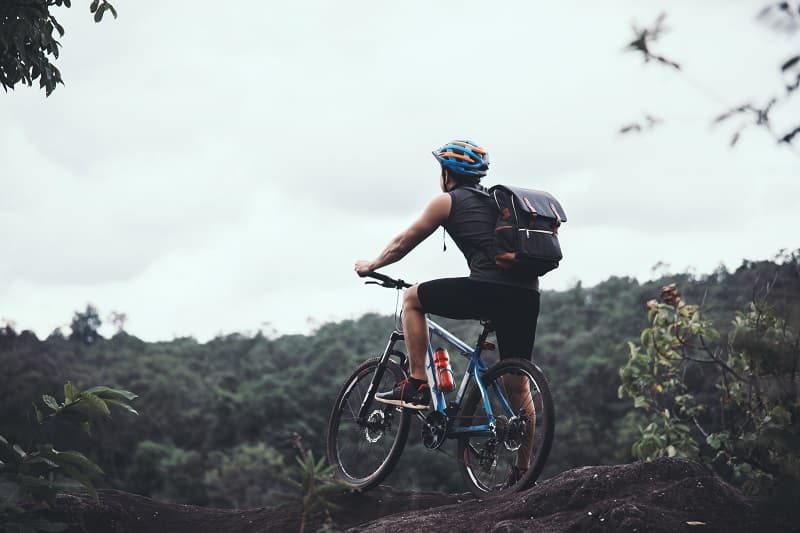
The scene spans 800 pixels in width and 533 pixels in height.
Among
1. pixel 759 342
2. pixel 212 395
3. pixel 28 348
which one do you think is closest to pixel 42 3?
pixel 759 342

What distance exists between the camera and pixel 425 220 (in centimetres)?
611

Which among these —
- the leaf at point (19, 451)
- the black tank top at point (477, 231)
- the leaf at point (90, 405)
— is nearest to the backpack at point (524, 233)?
the black tank top at point (477, 231)

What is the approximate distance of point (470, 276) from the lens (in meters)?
6.08

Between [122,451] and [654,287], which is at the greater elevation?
[654,287]

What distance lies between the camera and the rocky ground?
4816 mm

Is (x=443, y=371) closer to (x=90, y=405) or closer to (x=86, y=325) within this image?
(x=90, y=405)

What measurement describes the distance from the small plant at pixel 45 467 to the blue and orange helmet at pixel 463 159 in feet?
8.93

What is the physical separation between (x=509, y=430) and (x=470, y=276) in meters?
0.92

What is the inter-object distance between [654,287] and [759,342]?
3735cm

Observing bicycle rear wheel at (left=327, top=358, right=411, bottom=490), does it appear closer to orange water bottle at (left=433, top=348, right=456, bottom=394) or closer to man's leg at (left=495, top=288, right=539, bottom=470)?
orange water bottle at (left=433, top=348, right=456, bottom=394)

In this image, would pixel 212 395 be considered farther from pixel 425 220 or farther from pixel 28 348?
pixel 425 220

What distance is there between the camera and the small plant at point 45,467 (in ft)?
12.4

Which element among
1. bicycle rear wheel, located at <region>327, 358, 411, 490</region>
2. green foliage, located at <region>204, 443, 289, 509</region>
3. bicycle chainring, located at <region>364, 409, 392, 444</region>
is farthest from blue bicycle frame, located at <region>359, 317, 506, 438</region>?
green foliage, located at <region>204, 443, 289, 509</region>

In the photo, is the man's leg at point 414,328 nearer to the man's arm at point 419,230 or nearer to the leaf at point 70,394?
the man's arm at point 419,230
